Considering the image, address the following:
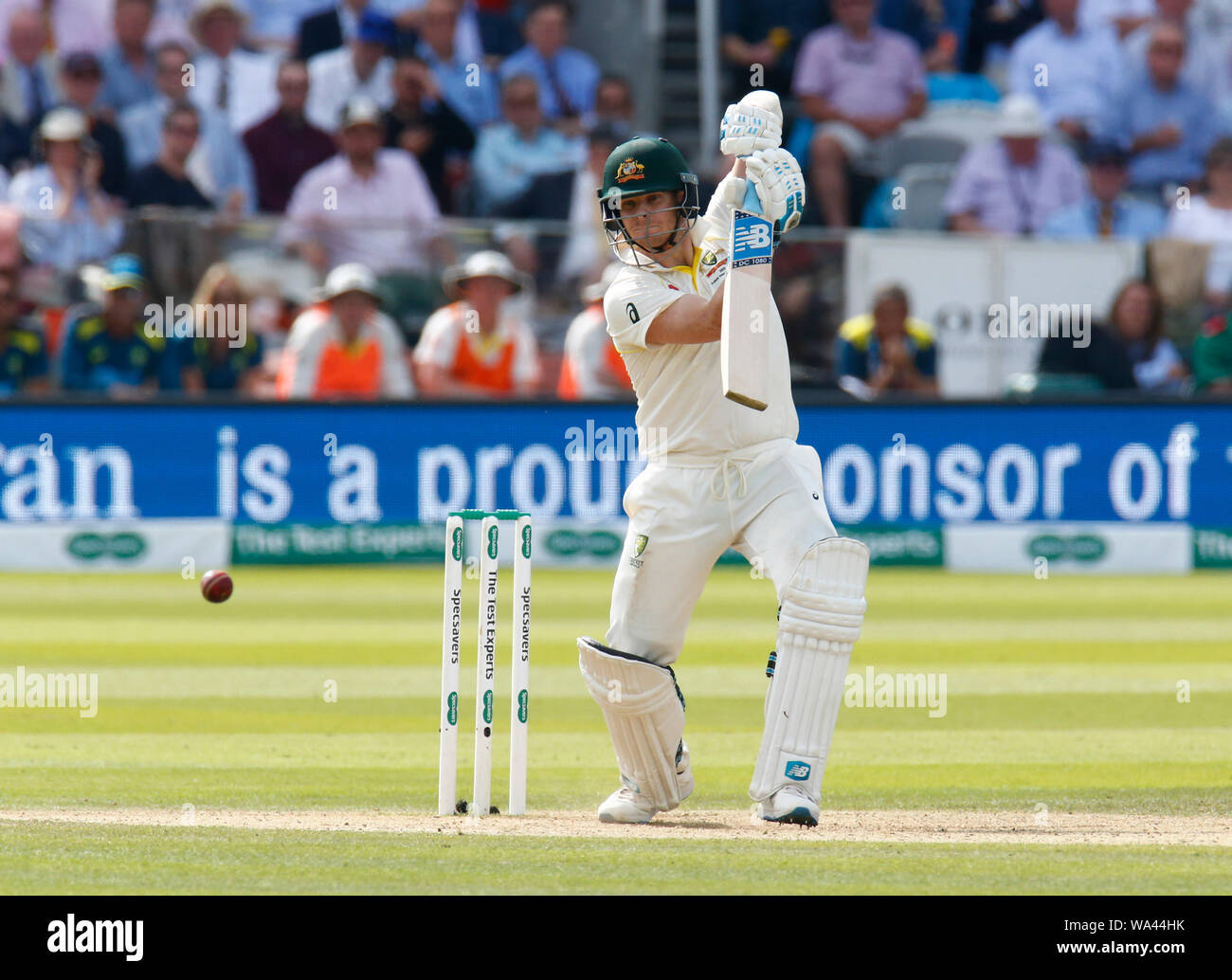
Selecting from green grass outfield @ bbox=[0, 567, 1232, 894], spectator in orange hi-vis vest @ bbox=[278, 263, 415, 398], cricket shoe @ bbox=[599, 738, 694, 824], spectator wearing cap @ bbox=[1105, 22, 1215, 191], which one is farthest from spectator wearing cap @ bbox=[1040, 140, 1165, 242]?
cricket shoe @ bbox=[599, 738, 694, 824]

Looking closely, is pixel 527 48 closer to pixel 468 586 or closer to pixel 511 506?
Answer: pixel 511 506

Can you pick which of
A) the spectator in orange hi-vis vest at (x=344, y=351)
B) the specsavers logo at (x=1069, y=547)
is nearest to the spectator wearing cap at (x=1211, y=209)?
the specsavers logo at (x=1069, y=547)

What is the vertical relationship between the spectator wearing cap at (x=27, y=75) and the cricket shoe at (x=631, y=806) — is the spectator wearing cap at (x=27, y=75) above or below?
above

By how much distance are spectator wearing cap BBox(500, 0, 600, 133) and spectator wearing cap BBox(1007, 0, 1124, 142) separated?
Answer: 4.07 m

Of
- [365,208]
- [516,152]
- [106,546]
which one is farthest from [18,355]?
[516,152]

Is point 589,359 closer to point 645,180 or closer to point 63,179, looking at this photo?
point 63,179

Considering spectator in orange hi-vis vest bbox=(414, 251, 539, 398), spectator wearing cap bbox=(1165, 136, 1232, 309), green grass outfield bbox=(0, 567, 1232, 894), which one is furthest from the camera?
spectator wearing cap bbox=(1165, 136, 1232, 309)

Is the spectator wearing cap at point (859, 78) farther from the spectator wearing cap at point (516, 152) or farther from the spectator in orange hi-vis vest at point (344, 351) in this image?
the spectator in orange hi-vis vest at point (344, 351)

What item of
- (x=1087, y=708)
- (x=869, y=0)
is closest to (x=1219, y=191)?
(x=869, y=0)

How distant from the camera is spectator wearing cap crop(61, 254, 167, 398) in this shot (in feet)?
47.6

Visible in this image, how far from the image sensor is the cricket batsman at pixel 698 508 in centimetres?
588

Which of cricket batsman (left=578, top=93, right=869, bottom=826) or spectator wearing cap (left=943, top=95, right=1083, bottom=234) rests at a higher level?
spectator wearing cap (left=943, top=95, right=1083, bottom=234)

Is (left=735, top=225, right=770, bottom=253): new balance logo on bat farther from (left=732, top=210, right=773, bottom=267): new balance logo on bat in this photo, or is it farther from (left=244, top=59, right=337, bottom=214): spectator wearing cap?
(left=244, top=59, right=337, bottom=214): spectator wearing cap

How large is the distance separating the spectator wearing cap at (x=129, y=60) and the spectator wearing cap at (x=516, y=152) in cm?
296
